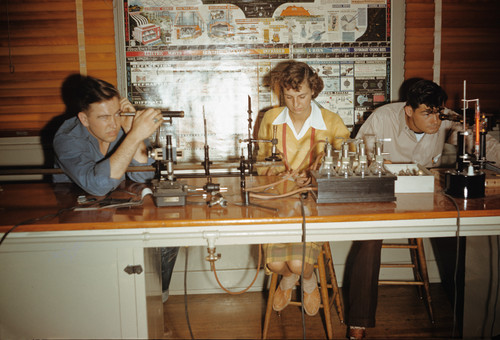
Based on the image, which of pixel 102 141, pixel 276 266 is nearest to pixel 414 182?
pixel 276 266

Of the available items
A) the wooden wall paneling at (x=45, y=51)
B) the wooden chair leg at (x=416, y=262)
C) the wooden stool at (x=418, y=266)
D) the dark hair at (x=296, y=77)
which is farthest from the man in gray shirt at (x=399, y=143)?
the wooden wall paneling at (x=45, y=51)

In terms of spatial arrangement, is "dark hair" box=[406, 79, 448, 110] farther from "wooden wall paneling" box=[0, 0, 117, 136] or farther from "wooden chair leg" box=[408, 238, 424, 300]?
"wooden wall paneling" box=[0, 0, 117, 136]

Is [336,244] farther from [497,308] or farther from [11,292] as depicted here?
[11,292]

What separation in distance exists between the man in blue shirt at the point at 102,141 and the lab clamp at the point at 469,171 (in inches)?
58.7

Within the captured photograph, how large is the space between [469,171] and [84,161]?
1.98m

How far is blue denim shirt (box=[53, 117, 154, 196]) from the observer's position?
2051 millimetres

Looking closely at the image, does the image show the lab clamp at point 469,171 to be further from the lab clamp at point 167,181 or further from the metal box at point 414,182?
the lab clamp at point 167,181

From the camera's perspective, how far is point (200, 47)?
3.30 m

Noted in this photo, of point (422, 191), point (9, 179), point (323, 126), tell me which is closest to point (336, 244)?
point (323, 126)

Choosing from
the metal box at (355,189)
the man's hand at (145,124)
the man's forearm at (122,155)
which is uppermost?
the man's hand at (145,124)

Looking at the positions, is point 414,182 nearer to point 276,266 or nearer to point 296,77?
point 276,266

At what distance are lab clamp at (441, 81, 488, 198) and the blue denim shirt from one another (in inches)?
66.7

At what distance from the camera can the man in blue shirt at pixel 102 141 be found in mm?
2041

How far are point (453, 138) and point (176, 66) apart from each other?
2.31 meters
